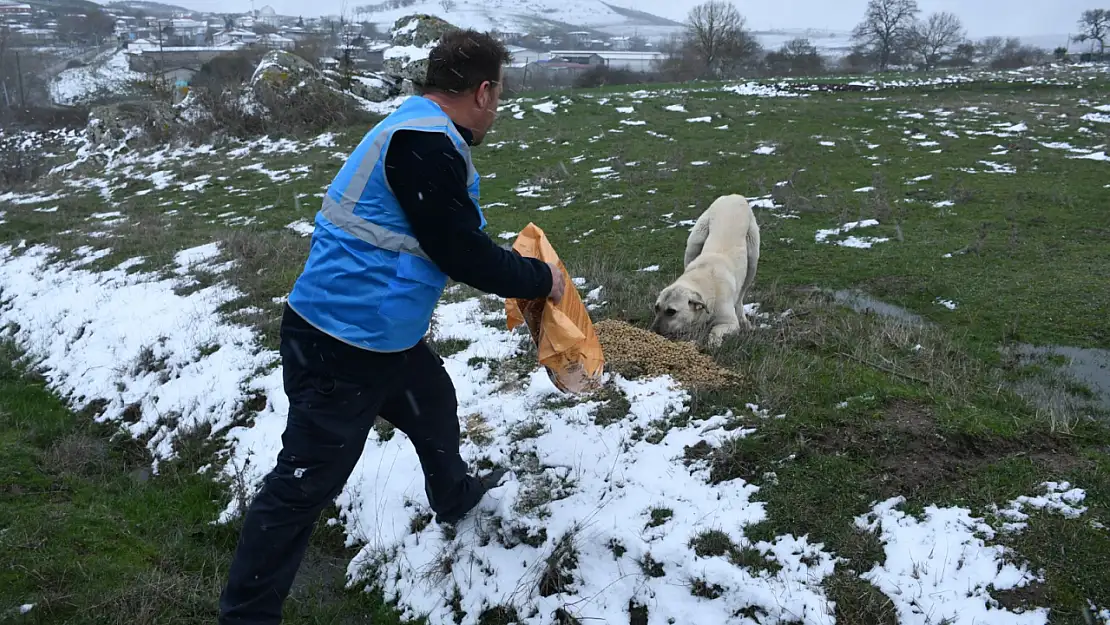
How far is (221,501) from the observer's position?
4438 millimetres

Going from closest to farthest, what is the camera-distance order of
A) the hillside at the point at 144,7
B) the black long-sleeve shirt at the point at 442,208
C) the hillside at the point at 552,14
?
the black long-sleeve shirt at the point at 442,208 < the hillside at the point at 552,14 < the hillside at the point at 144,7

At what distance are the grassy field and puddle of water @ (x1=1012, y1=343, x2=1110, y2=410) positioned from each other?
3.8 inches

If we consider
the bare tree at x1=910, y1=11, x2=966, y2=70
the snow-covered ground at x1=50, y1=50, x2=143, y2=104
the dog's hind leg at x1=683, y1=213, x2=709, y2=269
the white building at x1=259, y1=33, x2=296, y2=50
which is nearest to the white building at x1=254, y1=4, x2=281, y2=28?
the snow-covered ground at x1=50, y1=50, x2=143, y2=104

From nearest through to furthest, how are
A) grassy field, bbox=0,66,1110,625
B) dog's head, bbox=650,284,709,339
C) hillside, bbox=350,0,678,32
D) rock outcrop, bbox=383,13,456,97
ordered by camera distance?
grassy field, bbox=0,66,1110,625, dog's head, bbox=650,284,709,339, rock outcrop, bbox=383,13,456,97, hillside, bbox=350,0,678,32

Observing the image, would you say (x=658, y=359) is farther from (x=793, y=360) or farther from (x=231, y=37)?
(x=231, y=37)

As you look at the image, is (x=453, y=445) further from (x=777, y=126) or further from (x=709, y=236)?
(x=777, y=126)

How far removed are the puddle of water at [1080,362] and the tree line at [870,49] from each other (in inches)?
1596

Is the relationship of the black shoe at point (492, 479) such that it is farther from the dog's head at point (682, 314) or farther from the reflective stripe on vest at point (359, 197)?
the dog's head at point (682, 314)

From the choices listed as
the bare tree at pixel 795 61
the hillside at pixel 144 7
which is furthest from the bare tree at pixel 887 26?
the hillside at pixel 144 7

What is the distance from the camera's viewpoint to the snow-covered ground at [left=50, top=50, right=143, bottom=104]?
48.1m

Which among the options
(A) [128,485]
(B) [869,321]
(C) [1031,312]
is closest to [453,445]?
(A) [128,485]

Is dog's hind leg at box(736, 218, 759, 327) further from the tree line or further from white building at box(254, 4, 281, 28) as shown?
white building at box(254, 4, 281, 28)

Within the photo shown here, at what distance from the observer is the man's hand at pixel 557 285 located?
117 inches

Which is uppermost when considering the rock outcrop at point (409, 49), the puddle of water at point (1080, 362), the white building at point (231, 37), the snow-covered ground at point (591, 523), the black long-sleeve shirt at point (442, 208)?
the white building at point (231, 37)
